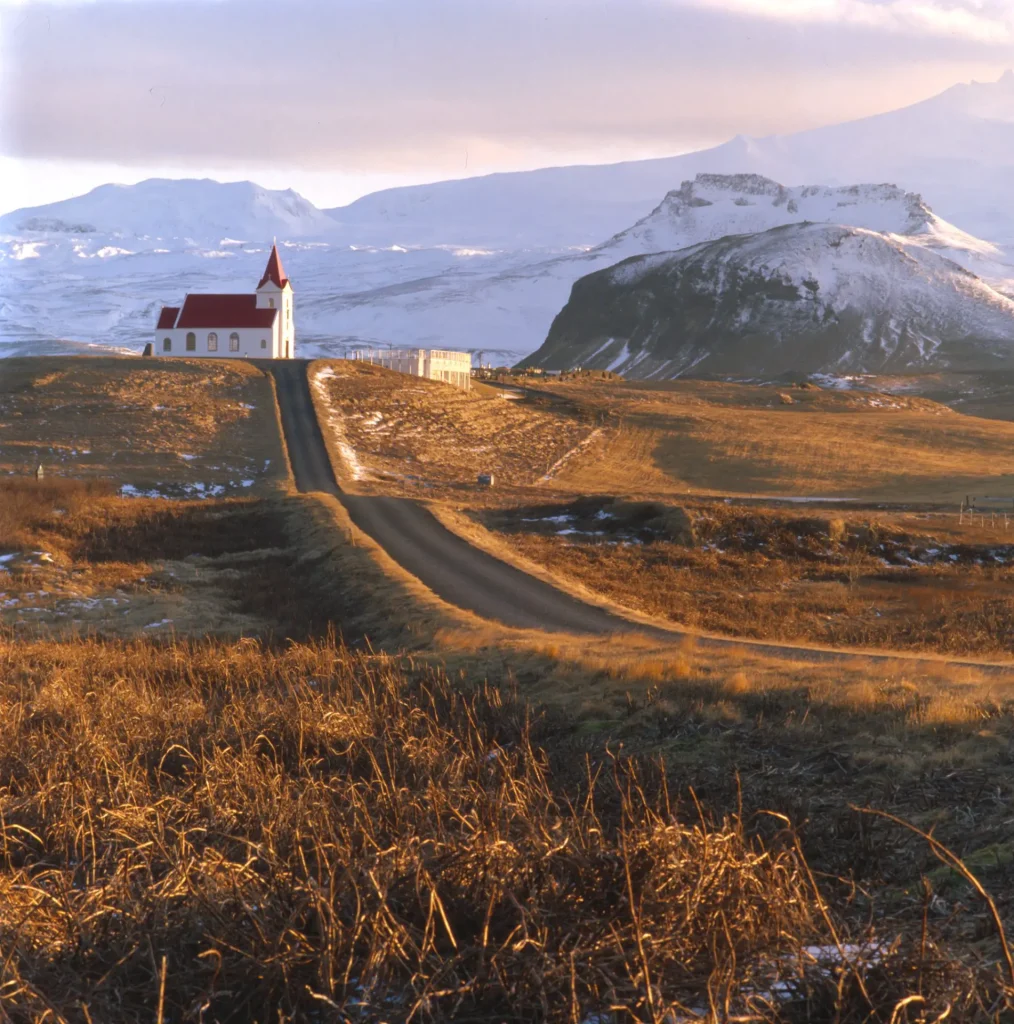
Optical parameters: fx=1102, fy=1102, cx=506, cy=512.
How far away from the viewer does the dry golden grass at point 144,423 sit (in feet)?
183

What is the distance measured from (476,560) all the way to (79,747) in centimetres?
2412

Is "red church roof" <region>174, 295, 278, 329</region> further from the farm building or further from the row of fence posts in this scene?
the row of fence posts

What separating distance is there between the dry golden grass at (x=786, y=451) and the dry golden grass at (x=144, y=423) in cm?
1977

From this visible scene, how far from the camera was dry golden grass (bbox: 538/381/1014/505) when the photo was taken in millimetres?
65312

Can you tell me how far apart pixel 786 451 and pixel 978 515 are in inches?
981

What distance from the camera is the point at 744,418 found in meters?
91.1

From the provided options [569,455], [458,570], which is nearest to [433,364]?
[569,455]

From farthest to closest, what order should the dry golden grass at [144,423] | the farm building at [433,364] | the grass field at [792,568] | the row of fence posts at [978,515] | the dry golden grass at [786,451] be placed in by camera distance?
the farm building at [433,364]
the dry golden grass at [786,451]
the dry golden grass at [144,423]
the row of fence posts at [978,515]
the grass field at [792,568]

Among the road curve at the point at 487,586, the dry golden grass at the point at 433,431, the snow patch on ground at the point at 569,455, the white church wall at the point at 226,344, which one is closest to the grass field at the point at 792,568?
the road curve at the point at 487,586

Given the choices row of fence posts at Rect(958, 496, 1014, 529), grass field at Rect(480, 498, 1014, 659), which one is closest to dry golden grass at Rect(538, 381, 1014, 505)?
row of fence posts at Rect(958, 496, 1014, 529)

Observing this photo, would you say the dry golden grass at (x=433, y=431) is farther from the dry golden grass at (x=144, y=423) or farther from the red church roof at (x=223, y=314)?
the red church roof at (x=223, y=314)

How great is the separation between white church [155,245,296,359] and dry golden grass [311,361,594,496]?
13281mm

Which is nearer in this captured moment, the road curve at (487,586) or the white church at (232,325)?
the road curve at (487,586)

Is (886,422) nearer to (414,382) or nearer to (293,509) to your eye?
(414,382)
